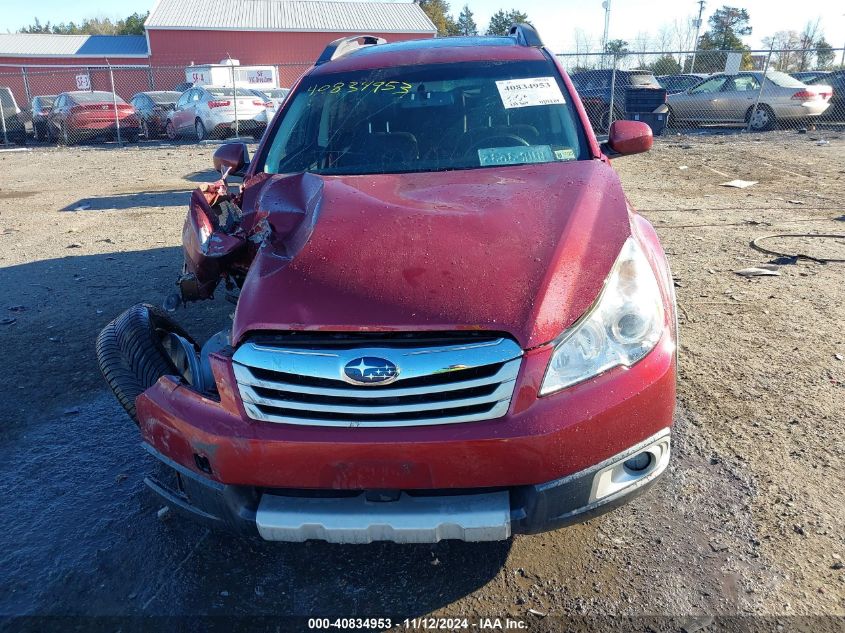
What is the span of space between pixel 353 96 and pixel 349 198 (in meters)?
1.35

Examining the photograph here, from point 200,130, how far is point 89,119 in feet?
9.77

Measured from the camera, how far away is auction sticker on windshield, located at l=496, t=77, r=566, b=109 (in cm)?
370

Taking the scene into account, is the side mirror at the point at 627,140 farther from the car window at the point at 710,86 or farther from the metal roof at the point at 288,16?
the metal roof at the point at 288,16

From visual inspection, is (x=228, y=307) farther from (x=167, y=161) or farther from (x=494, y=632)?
(x=167, y=161)

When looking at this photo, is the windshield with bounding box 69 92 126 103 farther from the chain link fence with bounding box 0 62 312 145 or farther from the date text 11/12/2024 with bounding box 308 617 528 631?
the date text 11/12/2024 with bounding box 308 617 528 631

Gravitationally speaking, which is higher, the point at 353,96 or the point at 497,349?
the point at 353,96

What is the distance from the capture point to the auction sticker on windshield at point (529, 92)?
3.70 metres

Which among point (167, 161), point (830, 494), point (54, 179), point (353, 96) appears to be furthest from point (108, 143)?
point (830, 494)

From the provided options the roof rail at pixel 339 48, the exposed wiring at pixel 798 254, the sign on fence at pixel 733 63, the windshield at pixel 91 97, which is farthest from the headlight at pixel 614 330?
the sign on fence at pixel 733 63

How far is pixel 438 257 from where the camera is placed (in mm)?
2320

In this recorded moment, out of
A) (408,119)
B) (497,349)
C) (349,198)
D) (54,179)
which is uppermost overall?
(408,119)

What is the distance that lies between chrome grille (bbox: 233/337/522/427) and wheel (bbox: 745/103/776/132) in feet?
59.4

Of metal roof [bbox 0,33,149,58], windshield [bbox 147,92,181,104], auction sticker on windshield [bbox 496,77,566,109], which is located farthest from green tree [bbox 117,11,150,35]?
auction sticker on windshield [bbox 496,77,566,109]

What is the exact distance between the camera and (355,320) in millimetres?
2102
